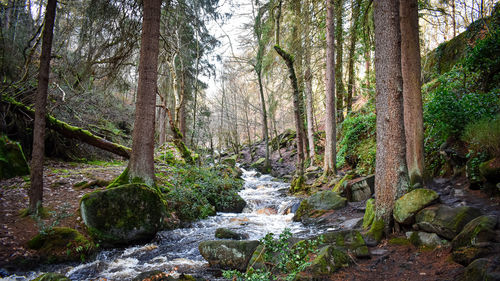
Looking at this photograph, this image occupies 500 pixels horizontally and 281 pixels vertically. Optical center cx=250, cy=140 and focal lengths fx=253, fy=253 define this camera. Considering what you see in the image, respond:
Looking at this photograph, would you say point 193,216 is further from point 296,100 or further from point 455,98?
point 455,98

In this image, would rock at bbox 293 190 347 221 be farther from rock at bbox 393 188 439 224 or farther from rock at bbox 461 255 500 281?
rock at bbox 461 255 500 281

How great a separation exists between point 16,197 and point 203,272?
17.3ft

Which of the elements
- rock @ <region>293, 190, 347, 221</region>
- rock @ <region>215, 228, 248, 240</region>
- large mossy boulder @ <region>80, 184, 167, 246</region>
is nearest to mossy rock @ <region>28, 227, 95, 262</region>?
large mossy boulder @ <region>80, 184, 167, 246</region>

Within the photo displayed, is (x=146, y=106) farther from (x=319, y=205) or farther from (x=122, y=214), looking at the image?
(x=319, y=205)

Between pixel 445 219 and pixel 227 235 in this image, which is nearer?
pixel 445 219

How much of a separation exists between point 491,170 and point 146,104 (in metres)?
7.73

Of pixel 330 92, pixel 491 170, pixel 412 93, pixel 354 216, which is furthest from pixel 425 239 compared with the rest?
pixel 330 92

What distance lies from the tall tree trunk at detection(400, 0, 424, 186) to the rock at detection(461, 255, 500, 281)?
302cm

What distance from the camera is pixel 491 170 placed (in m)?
4.18

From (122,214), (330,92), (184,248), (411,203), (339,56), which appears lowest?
(184,248)

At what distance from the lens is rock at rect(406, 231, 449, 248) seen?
11.8ft

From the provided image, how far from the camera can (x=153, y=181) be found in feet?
23.2

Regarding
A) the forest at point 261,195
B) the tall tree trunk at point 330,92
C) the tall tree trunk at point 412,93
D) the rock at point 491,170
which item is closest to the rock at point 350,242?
the forest at point 261,195

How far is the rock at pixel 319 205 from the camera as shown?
7.88 m
